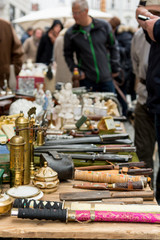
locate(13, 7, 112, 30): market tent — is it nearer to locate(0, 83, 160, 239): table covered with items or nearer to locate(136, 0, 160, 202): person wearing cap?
locate(136, 0, 160, 202): person wearing cap

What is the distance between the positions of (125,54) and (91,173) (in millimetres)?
5392

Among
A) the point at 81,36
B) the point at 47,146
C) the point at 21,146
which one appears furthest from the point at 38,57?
the point at 21,146

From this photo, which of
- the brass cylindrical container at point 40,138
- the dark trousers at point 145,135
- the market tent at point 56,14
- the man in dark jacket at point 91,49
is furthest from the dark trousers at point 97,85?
the market tent at point 56,14

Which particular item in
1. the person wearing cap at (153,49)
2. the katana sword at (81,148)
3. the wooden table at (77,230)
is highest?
the person wearing cap at (153,49)

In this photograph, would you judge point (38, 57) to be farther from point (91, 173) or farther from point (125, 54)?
point (91, 173)

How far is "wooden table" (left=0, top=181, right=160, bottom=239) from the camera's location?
1.28 m

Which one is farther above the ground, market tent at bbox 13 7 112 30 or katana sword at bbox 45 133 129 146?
market tent at bbox 13 7 112 30

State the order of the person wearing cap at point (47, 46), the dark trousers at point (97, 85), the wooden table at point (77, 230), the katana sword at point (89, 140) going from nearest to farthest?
1. the wooden table at point (77, 230)
2. the katana sword at point (89, 140)
3. the dark trousers at point (97, 85)
4. the person wearing cap at point (47, 46)

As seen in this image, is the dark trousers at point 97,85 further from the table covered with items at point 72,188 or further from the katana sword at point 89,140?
the katana sword at point 89,140

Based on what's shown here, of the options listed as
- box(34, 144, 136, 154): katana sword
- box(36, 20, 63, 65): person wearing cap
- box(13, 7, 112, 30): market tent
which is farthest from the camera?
box(13, 7, 112, 30): market tent

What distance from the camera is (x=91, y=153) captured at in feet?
6.82

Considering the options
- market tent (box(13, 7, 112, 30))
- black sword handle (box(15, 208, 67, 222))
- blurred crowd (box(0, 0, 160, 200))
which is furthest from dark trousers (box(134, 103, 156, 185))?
market tent (box(13, 7, 112, 30))

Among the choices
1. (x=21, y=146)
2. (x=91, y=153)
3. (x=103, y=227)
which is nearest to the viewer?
(x=103, y=227)

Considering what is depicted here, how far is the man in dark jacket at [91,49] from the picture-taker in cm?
457
